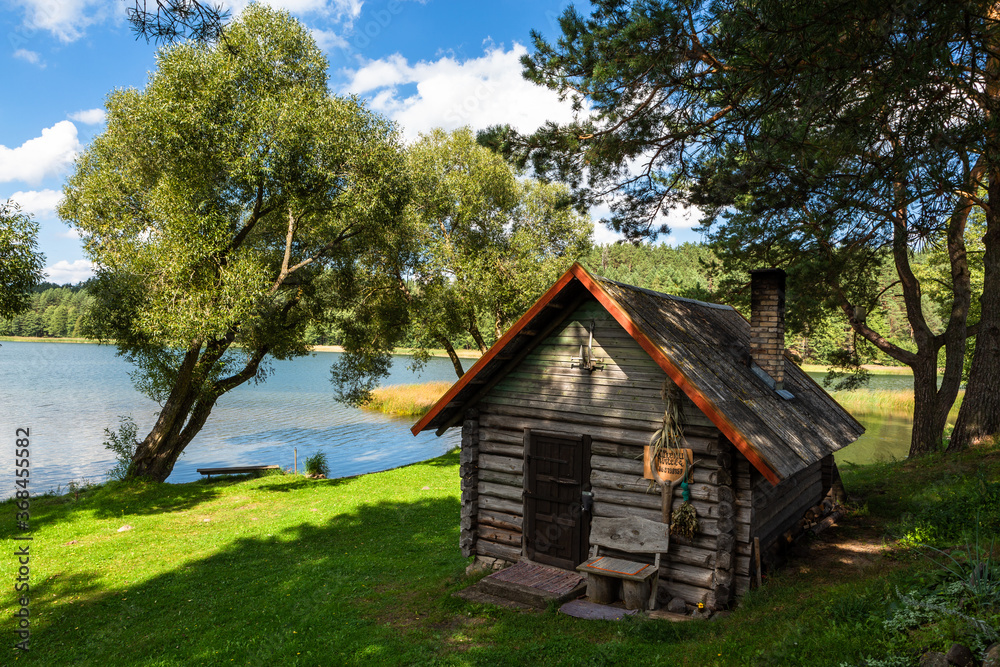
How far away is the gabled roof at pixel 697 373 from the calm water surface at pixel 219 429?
Answer: 1858 cm

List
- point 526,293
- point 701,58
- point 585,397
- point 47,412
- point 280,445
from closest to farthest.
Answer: point 701,58 < point 585,397 < point 526,293 < point 280,445 < point 47,412

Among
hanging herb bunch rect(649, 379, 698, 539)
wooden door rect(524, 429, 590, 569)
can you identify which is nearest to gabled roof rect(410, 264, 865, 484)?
hanging herb bunch rect(649, 379, 698, 539)

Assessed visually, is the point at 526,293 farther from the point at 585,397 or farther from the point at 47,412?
the point at 47,412

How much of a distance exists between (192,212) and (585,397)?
1417 cm

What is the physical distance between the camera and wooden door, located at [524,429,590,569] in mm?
10383

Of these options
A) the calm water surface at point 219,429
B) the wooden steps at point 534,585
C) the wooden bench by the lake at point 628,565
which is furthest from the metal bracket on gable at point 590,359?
the calm water surface at point 219,429

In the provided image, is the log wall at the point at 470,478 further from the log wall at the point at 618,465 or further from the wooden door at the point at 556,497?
the wooden door at the point at 556,497

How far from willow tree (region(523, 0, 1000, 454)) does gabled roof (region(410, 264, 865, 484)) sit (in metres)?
2.69

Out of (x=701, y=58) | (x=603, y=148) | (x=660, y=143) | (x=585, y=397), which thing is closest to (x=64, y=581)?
(x=585, y=397)

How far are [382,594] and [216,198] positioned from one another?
49.3ft

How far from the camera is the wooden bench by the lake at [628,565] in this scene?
897 cm

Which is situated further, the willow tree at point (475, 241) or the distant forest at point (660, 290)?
the willow tree at point (475, 241)

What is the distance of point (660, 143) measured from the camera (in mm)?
11242

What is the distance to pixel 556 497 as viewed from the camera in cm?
1062
